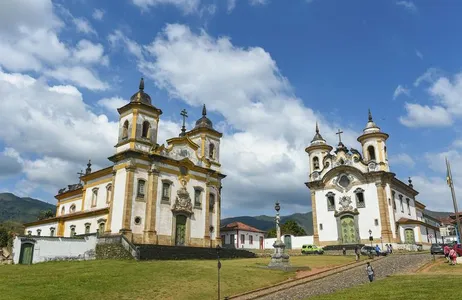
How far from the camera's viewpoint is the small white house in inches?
2232

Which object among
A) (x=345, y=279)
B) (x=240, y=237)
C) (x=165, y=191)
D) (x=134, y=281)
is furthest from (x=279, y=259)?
(x=240, y=237)

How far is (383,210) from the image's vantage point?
4412cm

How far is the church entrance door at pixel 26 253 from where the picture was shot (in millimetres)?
29878

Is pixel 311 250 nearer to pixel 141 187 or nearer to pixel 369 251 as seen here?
pixel 369 251

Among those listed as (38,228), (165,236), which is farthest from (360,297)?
(38,228)

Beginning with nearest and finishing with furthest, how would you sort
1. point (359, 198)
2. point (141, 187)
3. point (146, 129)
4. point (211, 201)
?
point (141, 187) → point (146, 129) → point (211, 201) → point (359, 198)

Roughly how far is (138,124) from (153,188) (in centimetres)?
605

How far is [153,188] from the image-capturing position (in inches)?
1409

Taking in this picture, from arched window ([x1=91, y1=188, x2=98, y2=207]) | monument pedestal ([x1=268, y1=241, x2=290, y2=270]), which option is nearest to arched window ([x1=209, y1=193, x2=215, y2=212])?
arched window ([x1=91, y1=188, x2=98, y2=207])

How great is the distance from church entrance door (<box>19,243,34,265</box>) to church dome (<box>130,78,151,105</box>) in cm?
1538

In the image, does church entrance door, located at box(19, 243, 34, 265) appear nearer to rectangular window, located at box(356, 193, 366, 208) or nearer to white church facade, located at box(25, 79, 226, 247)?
white church facade, located at box(25, 79, 226, 247)

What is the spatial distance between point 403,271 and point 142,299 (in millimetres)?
16344

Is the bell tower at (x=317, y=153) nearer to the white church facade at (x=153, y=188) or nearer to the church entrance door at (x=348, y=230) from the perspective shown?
the church entrance door at (x=348, y=230)

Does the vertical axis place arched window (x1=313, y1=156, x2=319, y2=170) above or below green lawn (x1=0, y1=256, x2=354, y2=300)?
above
